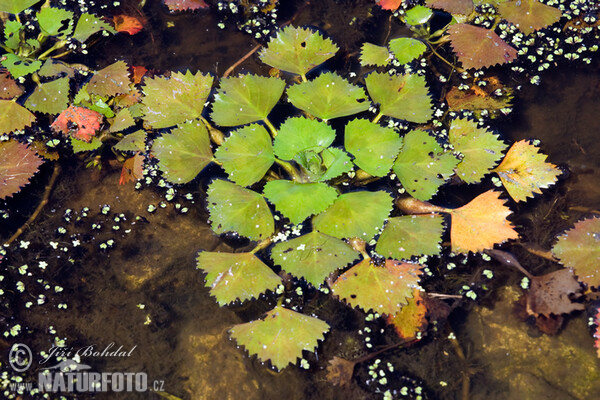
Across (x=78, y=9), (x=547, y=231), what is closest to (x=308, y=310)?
(x=547, y=231)

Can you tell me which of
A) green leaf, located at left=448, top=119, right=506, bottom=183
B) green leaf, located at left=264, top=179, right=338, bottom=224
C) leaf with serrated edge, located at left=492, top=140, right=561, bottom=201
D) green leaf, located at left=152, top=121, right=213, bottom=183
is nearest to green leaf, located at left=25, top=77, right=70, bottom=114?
green leaf, located at left=152, top=121, right=213, bottom=183

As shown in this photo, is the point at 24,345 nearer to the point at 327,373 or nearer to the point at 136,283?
the point at 136,283

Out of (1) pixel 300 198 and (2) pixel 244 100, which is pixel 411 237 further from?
(2) pixel 244 100

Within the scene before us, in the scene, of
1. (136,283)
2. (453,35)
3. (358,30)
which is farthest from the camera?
(358,30)

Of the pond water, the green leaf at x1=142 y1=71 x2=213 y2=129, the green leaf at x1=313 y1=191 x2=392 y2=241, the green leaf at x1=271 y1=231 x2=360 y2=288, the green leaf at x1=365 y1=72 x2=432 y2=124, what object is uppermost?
the green leaf at x1=365 y1=72 x2=432 y2=124

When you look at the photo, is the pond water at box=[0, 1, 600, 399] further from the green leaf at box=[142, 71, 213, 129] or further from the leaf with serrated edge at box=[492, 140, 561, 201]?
the green leaf at box=[142, 71, 213, 129]

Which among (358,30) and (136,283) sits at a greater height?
(358,30)

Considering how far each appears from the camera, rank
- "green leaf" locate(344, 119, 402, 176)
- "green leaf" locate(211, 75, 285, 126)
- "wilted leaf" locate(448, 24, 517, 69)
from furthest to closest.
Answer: "wilted leaf" locate(448, 24, 517, 69)
"green leaf" locate(211, 75, 285, 126)
"green leaf" locate(344, 119, 402, 176)
